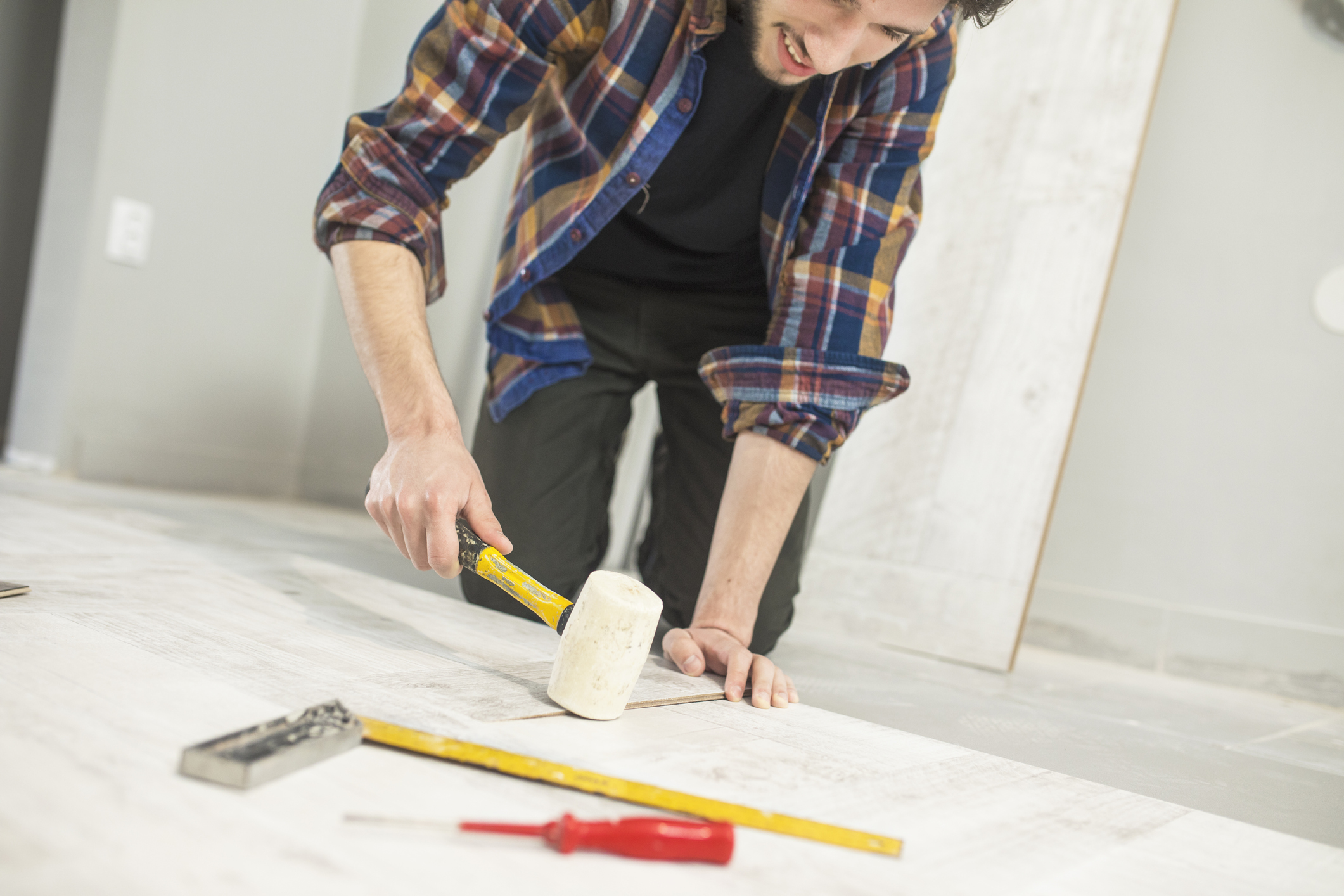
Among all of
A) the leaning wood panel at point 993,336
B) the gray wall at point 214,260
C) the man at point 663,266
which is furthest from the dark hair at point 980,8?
the gray wall at point 214,260

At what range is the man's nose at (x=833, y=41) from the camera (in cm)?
105

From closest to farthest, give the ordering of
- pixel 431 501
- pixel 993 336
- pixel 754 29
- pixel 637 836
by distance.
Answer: pixel 637 836, pixel 431 501, pixel 754 29, pixel 993 336

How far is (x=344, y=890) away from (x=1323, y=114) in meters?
2.66

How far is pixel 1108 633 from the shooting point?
2326 mm

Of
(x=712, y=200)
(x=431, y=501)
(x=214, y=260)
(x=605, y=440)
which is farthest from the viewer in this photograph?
(x=214, y=260)

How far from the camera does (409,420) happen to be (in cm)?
103

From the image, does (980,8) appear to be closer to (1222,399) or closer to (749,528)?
(749,528)

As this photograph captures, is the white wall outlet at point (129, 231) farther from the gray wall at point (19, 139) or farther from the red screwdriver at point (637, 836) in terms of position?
the red screwdriver at point (637, 836)

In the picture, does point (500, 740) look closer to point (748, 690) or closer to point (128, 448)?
point (748, 690)

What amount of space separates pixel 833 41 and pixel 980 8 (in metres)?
0.27

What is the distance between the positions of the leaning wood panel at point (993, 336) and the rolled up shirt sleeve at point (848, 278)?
0.84m

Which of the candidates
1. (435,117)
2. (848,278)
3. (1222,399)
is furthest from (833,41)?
(1222,399)

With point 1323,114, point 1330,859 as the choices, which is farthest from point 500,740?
point 1323,114

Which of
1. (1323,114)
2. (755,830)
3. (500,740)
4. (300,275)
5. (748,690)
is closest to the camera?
(755,830)
